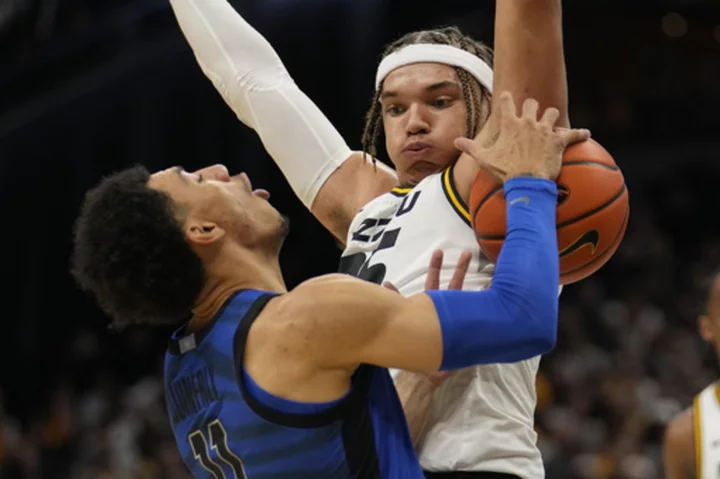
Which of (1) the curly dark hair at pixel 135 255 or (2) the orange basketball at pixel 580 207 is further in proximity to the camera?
(1) the curly dark hair at pixel 135 255

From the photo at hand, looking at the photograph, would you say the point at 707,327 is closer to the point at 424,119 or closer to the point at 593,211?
the point at 424,119

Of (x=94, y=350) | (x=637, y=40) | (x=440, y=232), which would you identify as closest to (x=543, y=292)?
(x=440, y=232)

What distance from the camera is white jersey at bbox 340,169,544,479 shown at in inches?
110

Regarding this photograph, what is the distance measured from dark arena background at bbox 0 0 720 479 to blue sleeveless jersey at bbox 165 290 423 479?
5694 mm

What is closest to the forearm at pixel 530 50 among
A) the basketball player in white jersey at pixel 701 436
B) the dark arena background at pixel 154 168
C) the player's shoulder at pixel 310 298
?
the player's shoulder at pixel 310 298

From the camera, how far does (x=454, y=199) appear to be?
9.70 ft

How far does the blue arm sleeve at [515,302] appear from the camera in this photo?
253cm

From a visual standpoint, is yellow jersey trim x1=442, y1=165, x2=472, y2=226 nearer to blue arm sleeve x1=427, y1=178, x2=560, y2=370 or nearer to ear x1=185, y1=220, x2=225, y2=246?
blue arm sleeve x1=427, y1=178, x2=560, y2=370

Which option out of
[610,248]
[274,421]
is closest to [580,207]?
[610,248]

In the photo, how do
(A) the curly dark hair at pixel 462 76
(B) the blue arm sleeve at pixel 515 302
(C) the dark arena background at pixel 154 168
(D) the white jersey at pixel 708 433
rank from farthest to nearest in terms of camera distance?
1. (C) the dark arena background at pixel 154 168
2. (D) the white jersey at pixel 708 433
3. (A) the curly dark hair at pixel 462 76
4. (B) the blue arm sleeve at pixel 515 302

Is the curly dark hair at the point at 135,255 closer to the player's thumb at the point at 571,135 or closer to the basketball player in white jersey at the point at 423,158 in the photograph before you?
the basketball player in white jersey at the point at 423,158

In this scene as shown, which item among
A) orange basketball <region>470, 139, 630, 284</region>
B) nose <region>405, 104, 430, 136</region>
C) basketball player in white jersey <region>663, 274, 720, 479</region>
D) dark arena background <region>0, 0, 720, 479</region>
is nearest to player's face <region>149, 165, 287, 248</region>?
nose <region>405, 104, 430, 136</region>

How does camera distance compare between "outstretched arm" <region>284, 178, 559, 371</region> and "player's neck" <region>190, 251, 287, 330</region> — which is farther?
"player's neck" <region>190, 251, 287, 330</region>

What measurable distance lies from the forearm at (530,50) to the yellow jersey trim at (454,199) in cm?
32
